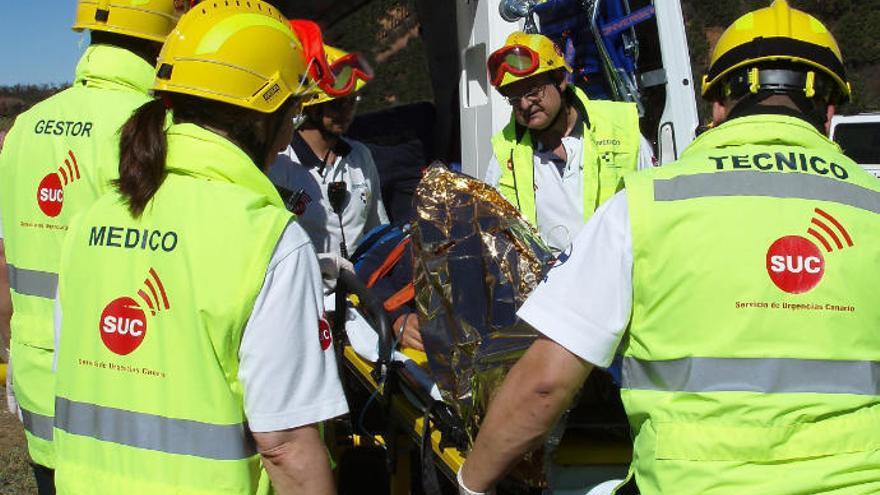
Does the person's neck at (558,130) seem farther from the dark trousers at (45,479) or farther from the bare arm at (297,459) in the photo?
the bare arm at (297,459)

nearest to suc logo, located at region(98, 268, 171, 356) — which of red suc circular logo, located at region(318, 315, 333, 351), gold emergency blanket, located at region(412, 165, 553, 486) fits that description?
red suc circular logo, located at region(318, 315, 333, 351)

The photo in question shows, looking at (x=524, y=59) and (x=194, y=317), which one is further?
(x=524, y=59)

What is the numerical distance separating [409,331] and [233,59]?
1432 millimetres

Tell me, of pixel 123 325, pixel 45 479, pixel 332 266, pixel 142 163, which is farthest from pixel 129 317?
pixel 332 266

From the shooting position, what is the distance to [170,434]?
5.49ft

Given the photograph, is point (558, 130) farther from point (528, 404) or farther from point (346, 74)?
A: point (528, 404)

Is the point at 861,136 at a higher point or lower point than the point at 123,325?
lower

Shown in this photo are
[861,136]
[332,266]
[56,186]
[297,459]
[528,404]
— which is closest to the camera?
[297,459]

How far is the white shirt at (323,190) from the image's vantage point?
150 inches

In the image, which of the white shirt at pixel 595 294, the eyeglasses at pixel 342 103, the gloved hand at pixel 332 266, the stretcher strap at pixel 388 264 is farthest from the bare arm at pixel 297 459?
the eyeglasses at pixel 342 103

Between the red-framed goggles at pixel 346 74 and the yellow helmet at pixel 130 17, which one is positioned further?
the red-framed goggles at pixel 346 74

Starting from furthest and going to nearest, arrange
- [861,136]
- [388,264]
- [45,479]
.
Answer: [861,136], [388,264], [45,479]

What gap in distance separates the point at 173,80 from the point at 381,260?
1762mm

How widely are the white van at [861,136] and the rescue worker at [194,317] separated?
13.0m
